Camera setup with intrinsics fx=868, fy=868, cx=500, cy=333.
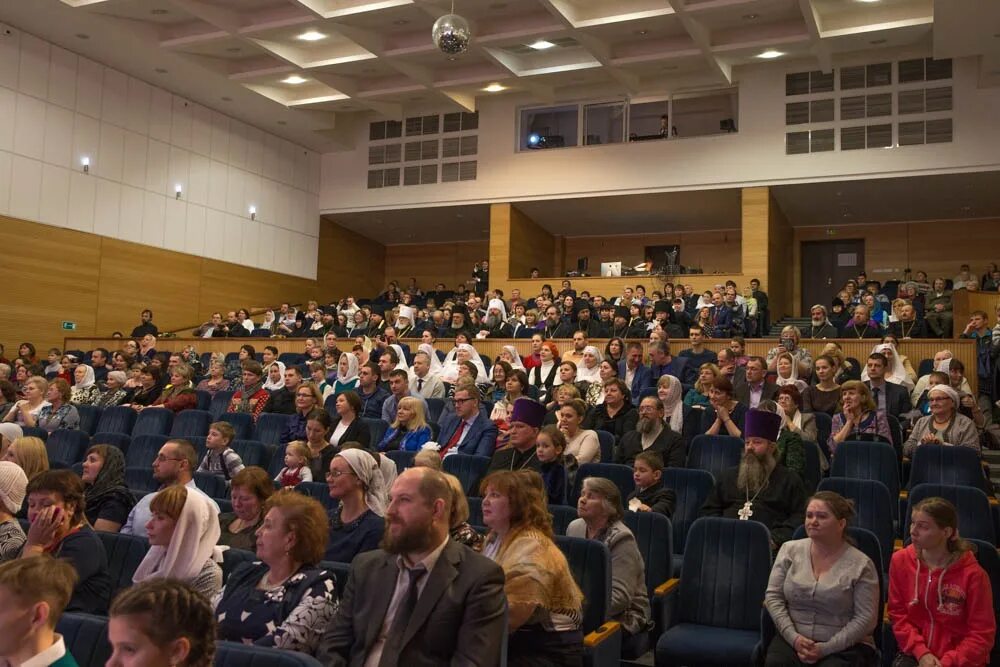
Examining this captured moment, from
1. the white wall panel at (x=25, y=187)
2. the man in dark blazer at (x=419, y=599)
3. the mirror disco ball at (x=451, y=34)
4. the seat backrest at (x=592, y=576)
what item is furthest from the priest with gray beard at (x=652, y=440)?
the white wall panel at (x=25, y=187)

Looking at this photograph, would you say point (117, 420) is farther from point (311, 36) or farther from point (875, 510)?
point (311, 36)

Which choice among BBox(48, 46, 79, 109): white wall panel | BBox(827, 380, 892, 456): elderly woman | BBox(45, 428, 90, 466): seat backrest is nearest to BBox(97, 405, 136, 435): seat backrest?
BBox(45, 428, 90, 466): seat backrest

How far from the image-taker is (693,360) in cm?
857

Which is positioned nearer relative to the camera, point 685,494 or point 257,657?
point 257,657

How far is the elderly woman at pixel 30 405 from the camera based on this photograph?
705 cm

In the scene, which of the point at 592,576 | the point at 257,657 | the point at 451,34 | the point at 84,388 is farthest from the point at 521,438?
the point at 84,388

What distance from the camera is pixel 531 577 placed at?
101 inches

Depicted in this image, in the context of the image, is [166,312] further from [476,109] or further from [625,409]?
[625,409]

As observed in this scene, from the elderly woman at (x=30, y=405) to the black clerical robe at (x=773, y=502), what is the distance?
5.55 metres

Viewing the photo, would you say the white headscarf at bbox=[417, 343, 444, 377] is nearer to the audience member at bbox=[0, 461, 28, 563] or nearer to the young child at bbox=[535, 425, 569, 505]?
the young child at bbox=[535, 425, 569, 505]

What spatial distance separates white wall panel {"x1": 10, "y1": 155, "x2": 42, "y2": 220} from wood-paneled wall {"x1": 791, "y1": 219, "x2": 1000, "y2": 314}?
1291cm

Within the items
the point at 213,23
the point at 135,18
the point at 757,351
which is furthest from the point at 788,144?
the point at 135,18

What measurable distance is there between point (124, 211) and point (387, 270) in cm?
707

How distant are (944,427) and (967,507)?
1.30m
